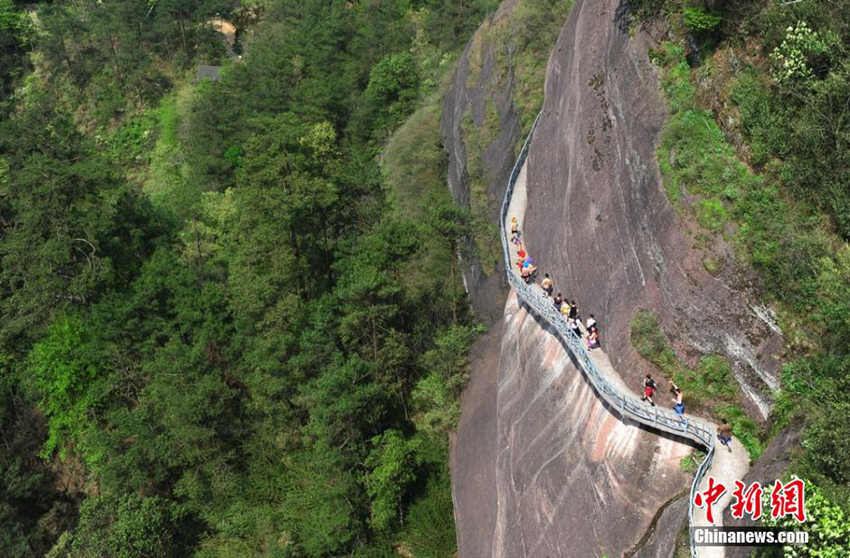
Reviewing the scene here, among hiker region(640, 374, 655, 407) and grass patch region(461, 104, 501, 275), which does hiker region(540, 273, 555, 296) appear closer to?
grass patch region(461, 104, 501, 275)

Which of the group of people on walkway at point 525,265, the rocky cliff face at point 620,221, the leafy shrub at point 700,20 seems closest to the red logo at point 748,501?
the rocky cliff face at point 620,221

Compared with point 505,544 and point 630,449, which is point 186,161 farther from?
point 630,449

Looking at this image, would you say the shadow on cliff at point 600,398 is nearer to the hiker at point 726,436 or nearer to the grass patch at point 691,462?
the grass patch at point 691,462

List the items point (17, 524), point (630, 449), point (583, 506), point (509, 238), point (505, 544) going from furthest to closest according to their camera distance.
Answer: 1. point (17, 524)
2. point (509, 238)
3. point (505, 544)
4. point (583, 506)
5. point (630, 449)

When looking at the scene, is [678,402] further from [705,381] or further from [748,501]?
[748,501]

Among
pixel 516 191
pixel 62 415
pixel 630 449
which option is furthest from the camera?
pixel 62 415

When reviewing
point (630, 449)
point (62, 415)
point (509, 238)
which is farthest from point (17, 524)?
point (630, 449)
